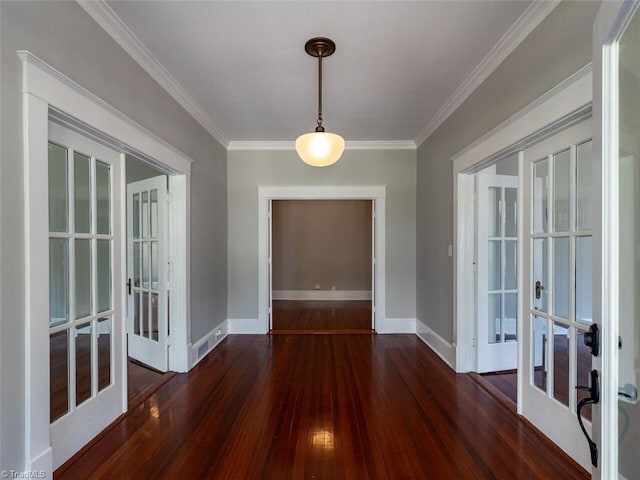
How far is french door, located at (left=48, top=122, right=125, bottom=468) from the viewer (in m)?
1.73

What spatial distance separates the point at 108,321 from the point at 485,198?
330 cm

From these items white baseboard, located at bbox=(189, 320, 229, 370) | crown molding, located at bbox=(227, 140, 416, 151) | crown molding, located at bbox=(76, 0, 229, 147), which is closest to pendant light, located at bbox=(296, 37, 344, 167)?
crown molding, located at bbox=(76, 0, 229, 147)

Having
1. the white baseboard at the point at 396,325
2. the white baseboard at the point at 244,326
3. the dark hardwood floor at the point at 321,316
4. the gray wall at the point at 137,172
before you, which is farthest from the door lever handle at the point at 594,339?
the white baseboard at the point at 244,326

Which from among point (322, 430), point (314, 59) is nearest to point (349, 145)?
point (314, 59)

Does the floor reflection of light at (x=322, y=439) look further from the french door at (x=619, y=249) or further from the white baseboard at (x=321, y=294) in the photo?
the white baseboard at (x=321, y=294)

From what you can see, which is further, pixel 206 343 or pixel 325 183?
pixel 325 183

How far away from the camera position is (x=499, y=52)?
2262 millimetres

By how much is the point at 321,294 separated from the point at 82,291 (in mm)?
5528

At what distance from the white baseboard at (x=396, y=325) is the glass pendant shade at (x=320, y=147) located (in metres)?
2.87

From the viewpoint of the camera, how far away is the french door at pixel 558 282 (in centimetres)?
176

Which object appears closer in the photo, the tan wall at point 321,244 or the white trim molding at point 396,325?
the white trim molding at point 396,325

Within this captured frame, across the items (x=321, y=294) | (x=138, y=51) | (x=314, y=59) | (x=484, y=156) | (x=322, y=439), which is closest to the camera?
(x=322, y=439)

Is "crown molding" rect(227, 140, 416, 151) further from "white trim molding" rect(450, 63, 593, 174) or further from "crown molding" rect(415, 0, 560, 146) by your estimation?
"white trim molding" rect(450, 63, 593, 174)

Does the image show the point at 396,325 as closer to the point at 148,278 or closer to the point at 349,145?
the point at 349,145
